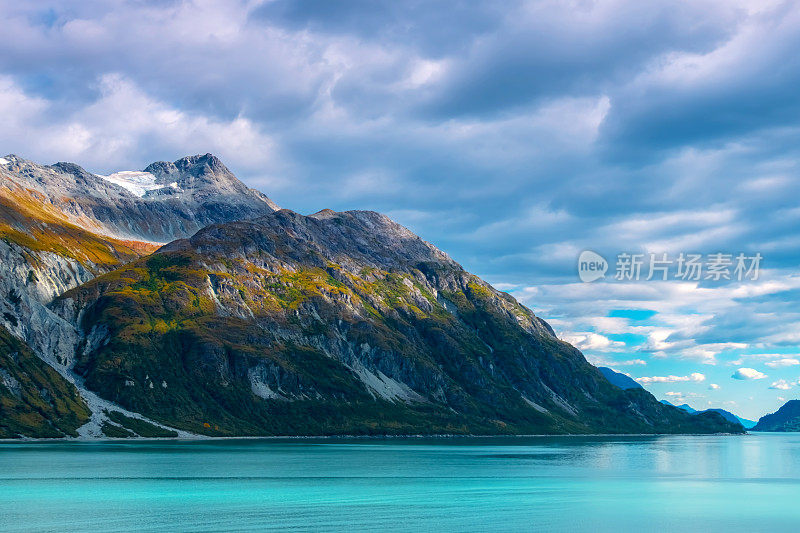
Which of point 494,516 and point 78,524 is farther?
point 494,516

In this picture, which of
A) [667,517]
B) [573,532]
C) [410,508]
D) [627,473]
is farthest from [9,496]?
[627,473]

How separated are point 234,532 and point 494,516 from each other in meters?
38.1

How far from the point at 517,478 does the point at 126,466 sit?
94942 mm

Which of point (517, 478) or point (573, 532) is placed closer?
point (573, 532)

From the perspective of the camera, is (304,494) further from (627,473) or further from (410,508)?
(627,473)

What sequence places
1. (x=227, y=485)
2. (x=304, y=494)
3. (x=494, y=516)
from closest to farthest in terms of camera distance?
1. (x=494, y=516)
2. (x=304, y=494)
3. (x=227, y=485)

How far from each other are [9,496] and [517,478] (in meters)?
103

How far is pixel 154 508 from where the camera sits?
4328 inches

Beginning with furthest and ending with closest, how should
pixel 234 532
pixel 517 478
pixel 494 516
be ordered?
pixel 517 478
pixel 494 516
pixel 234 532

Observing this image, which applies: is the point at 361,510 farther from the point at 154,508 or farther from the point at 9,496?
the point at 9,496

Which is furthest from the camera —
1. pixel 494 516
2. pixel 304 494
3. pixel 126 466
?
pixel 126 466

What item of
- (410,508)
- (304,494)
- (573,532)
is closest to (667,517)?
(573,532)

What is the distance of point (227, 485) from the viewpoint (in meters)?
145

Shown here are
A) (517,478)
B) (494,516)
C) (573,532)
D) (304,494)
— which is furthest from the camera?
(517,478)
